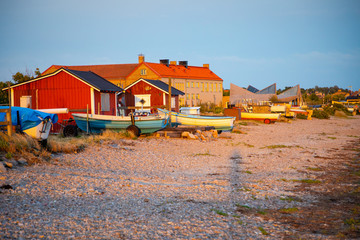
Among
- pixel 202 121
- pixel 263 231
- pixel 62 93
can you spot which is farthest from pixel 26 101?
pixel 263 231

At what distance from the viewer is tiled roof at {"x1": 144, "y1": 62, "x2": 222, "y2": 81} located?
68.8 m

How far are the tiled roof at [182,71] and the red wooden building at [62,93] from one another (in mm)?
42502

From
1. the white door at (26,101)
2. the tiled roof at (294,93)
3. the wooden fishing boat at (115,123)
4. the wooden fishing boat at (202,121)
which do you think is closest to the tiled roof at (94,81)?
the wooden fishing boat at (115,123)

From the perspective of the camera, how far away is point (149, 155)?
16.9 metres

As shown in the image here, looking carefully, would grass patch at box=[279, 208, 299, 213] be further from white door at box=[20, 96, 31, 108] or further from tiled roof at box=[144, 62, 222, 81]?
tiled roof at box=[144, 62, 222, 81]

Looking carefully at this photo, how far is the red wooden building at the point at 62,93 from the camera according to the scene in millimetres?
23578

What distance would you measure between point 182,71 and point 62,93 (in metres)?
51.5

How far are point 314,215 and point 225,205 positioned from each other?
1969 mm

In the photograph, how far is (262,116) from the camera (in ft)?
132

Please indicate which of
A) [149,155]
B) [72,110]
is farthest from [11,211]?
[72,110]

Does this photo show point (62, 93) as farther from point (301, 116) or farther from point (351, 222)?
point (301, 116)

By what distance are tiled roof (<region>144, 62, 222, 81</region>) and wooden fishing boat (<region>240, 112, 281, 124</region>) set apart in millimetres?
28207

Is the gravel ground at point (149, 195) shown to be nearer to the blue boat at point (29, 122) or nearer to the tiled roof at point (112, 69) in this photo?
the blue boat at point (29, 122)

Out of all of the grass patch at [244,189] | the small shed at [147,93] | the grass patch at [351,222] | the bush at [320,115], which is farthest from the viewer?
the bush at [320,115]
